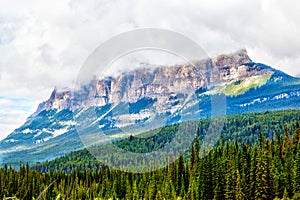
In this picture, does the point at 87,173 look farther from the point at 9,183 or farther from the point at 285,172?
the point at 285,172

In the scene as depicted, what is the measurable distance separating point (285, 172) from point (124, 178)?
224ft

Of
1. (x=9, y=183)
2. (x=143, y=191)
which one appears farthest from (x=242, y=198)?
(x=9, y=183)

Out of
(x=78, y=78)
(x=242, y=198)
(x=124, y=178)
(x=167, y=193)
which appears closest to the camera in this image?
(x=78, y=78)

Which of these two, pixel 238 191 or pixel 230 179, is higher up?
pixel 230 179

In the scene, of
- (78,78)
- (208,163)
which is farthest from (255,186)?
(78,78)

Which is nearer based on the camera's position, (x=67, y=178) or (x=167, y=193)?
(x=167, y=193)

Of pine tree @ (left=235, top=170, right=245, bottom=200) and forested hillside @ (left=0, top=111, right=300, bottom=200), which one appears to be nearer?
pine tree @ (left=235, top=170, right=245, bottom=200)

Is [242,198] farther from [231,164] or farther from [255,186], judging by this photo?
[231,164]

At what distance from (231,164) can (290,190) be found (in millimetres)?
14367

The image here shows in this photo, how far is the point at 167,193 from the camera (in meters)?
113

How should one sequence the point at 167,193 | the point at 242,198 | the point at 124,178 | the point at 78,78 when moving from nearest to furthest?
the point at 78,78
the point at 242,198
the point at 167,193
the point at 124,178

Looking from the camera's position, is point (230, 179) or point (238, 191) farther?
point (230, 179)

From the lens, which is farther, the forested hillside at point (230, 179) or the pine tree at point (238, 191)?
the forested hillside at point (230, 179)

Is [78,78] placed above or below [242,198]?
above
